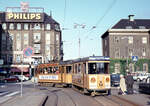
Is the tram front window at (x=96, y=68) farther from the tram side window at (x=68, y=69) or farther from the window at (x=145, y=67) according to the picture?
the window at (x=145, y=67)

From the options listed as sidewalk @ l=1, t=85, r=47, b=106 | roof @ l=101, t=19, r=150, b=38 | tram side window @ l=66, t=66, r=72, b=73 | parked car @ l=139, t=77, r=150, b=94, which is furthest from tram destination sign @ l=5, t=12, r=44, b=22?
sidewalk @ l=1, t=85, r=47, b=106

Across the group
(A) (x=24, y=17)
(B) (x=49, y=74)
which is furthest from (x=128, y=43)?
(B) (x=49, y=74)

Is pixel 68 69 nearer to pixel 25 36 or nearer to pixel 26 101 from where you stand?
pixel 26 101

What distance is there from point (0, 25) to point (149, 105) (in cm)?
5450

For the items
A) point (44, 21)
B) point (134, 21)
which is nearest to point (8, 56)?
point (44, 21)

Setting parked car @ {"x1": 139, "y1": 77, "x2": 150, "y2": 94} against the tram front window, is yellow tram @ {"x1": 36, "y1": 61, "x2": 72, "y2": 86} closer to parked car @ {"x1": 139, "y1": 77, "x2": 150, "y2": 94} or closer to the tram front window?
the tram front window

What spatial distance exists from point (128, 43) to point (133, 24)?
502cm

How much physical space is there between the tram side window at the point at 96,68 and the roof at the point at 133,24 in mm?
42831

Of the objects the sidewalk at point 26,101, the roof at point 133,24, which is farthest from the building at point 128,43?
the sidewalk at point 26,101

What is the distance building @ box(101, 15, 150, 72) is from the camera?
57.7m

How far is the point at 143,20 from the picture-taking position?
202 ft

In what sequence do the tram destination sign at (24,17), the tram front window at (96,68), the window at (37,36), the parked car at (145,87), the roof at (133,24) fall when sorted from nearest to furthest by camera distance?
the tram front window at (96,68) → the parked car at (145,87) → the roof at (133,24) → the tram destination sign at (24,17) → the window at (37,36)

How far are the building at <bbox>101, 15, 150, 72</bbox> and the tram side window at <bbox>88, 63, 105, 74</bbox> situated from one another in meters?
41.4

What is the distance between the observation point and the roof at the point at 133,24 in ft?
193
